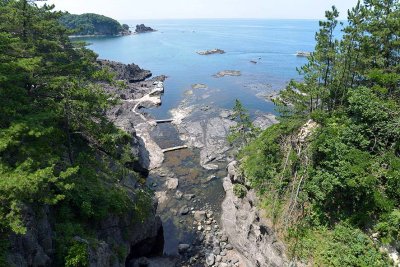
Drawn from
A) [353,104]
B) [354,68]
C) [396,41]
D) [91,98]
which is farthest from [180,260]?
[396,41]

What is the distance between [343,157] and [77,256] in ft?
59.7

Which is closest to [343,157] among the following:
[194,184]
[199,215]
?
[199,215]

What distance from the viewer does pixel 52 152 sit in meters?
21.0

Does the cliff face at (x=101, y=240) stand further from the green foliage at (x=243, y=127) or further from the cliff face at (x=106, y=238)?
the green foliage at (x=243, y=127)

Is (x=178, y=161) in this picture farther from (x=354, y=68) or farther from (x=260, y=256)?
(x=354, y=68)

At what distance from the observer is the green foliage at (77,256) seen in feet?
56.5

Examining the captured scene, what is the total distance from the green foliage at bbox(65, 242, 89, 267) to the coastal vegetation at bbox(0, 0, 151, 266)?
2.1 inches

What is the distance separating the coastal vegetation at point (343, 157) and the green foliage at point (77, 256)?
1371 cm

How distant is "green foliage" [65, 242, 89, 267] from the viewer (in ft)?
56.5

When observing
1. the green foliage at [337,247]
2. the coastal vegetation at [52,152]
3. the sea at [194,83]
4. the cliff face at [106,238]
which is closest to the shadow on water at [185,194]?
the sea at [194,83]

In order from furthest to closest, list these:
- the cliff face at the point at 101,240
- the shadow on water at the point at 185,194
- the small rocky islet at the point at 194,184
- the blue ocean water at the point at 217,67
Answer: the blue ocean water at the point at 217,67 → the shadow on water at the point at 185,194 → the small rocky islet at the point at 194,184 → the cliff face at the point at 101,240

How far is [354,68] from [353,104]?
6208mm

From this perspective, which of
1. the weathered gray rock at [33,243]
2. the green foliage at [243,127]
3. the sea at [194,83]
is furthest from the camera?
the green foliage at [243,127]

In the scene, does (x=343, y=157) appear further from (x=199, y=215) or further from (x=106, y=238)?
(x=106, y=238)
